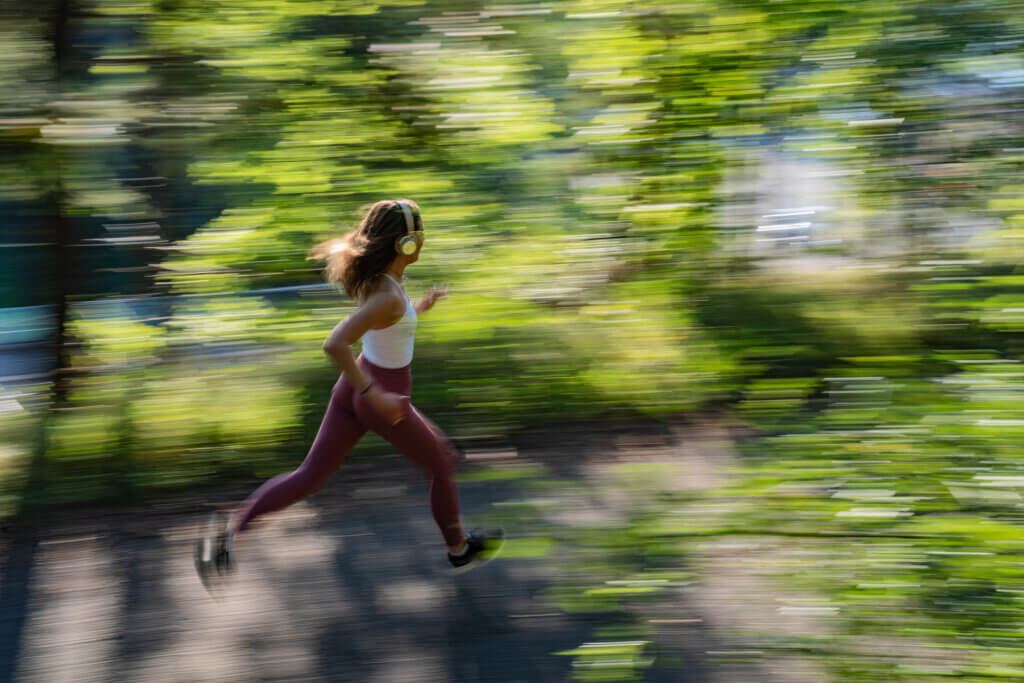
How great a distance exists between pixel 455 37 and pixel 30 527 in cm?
357

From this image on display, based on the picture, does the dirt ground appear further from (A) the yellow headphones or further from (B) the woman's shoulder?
(A) the yellow headphones

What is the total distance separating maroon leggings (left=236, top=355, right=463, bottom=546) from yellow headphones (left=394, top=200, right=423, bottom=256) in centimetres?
51

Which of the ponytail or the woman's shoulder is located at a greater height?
the ponytail

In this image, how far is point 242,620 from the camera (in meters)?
3.90

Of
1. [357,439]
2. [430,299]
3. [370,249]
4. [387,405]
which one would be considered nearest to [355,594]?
[357,439]

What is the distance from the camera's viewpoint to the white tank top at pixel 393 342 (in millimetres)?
3697

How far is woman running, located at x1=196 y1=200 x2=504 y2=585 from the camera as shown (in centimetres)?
364

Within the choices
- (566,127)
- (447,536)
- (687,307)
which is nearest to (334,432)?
(447,536)

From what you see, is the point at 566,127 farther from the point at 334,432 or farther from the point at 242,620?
the point at 242,620

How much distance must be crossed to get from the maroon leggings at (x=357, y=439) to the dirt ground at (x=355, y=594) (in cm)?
22

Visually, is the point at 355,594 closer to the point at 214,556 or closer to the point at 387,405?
the point at 214,556

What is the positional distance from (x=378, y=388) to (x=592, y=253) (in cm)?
134

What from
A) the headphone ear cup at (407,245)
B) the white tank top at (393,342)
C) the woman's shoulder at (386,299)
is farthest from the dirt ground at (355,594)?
the headphone ear cup at (407,245)

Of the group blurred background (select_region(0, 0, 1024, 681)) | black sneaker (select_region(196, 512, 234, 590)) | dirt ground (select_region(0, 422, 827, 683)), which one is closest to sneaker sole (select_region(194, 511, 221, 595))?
black sneaker (select_region(196, 512, 234, 590))
